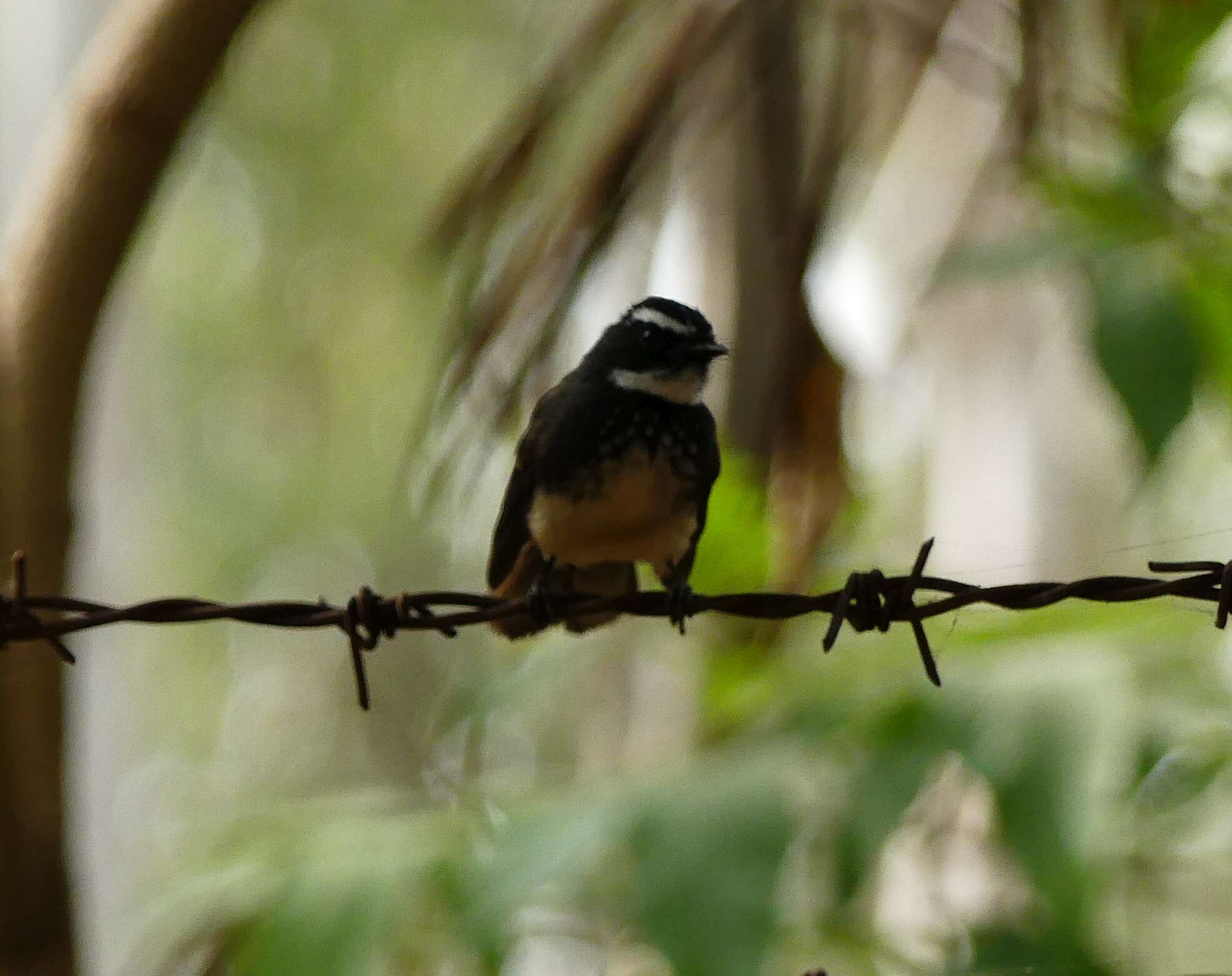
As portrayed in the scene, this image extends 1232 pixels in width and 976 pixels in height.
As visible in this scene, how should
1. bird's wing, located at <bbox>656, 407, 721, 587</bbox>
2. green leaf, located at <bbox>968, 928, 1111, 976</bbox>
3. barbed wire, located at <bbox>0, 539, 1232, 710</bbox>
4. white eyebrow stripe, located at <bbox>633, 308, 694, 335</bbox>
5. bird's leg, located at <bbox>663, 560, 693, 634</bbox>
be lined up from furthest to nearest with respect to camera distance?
white eyebrow stripe, located at <bbox>633, 308, 694, 335</bbox> < bird's wing, located at <bbox>656, 407, 721, 587</bbox> < bird's leg, located at <bbox>663, 560, 693, 634</bbox> < green leaf, located at <bbox>968, 928, 1111, 976</bbox> < barbed wire, located at <bbox>0, 539, 1232, 710</bbox>

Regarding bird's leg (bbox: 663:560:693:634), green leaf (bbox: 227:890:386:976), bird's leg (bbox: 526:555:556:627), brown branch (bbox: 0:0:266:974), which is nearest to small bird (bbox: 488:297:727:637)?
bird's leg (bbox: 526:555:556:627)

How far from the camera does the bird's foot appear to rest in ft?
6.41

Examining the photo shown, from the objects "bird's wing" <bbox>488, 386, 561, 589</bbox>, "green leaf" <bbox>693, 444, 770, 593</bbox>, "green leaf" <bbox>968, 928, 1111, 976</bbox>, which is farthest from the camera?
"bird's wing" <bbox>488, 386, 561, 589</bbox>

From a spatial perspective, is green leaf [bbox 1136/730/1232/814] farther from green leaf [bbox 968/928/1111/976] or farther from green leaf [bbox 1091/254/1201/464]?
green leaf [bbox 1091/254/1201/464]

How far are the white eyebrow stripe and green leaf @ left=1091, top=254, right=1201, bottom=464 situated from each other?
1.18 m

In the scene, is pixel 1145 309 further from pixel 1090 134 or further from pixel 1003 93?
pixel 1090 134

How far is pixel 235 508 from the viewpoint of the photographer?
8.95 m

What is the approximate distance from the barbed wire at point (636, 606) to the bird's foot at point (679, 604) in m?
0.06

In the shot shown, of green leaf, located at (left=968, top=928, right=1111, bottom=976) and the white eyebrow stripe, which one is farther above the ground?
the white eyebrow stripe

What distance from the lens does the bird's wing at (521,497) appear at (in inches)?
110

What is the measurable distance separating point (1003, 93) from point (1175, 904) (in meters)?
1.89

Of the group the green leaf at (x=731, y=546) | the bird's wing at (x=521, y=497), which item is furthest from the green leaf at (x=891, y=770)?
the bird's wing at (x=521, y=497)

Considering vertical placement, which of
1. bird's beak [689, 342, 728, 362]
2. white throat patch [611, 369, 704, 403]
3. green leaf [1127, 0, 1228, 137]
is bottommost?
white throat patch [611, 369, 704, 403]

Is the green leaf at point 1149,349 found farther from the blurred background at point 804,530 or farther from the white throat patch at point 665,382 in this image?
the white throat patch at point 665,382
